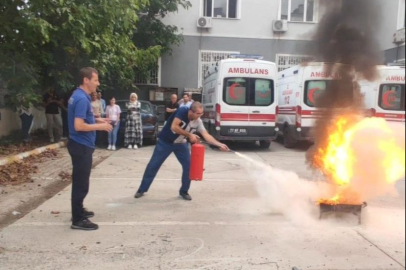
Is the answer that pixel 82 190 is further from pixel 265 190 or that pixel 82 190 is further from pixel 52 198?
pixel 265 190

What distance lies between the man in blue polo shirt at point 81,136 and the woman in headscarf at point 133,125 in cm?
691

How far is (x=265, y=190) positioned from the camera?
5887 millimetres

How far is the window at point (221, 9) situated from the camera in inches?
734

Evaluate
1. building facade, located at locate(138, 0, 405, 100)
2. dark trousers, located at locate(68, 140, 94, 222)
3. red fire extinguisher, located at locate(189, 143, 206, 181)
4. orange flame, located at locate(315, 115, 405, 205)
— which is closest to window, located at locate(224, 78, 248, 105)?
red fire extinguisher, located at locate(189, 143, 206, 181)

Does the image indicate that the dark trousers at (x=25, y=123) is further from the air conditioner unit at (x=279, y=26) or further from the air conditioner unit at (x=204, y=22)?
the air conditioner unit at (x=279, y=26)

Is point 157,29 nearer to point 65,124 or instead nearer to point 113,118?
point 65,124

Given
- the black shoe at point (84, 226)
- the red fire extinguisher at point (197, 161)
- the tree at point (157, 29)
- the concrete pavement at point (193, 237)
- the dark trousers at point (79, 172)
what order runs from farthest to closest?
the tree at point (157, 29), the red fire extinguisher at point (197, 161), the black shoe at point (84, 226), the dark trousers at point (79, 172), the concrete pavement at point (193, 237)

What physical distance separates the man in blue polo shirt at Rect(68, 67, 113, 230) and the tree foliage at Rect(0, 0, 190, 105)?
10.2 feet

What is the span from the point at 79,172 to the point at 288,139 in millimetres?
9518

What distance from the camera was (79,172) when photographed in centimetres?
443

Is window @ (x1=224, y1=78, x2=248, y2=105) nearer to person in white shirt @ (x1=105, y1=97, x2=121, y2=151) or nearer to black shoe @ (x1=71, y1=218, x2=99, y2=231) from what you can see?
person in white shirt @ (x1=105, y1=97, x2=121, y2=151)

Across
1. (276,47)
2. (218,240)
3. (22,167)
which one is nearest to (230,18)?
(276,47)

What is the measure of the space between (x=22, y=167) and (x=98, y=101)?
3.69 metres

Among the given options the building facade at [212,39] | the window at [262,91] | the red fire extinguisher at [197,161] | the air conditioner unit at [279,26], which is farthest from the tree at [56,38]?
the air conditioner unit at [279,26]
